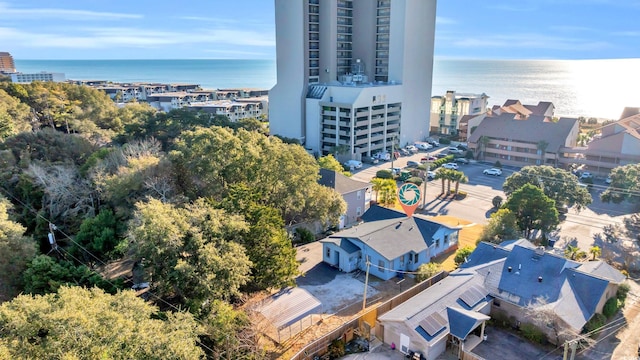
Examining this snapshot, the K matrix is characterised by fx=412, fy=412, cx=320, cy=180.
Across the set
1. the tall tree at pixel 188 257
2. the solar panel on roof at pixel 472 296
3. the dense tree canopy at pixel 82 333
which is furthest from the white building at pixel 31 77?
the solar panel on roof at pixel 472 296

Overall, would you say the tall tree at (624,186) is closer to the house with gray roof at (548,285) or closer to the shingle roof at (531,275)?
the house with gray roof at (548,285)

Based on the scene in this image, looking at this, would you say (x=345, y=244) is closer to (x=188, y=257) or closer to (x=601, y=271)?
(x=188, y=257)

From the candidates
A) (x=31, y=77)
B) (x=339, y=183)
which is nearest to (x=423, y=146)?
(x=339, y=183)

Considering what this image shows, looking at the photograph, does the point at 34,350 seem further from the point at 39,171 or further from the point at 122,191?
the point at 39,171

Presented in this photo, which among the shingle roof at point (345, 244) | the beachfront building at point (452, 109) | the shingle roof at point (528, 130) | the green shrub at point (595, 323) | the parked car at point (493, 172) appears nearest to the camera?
the green shrub at point (595, 323)

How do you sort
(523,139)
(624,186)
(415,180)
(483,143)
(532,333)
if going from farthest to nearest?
1. (483,143)
2. (523,139)
3. (415,180)
4. (624,186)
5. (532,333)

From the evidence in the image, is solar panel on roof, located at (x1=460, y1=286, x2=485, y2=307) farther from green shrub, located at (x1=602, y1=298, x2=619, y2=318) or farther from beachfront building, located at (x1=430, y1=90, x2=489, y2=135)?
beachfront building, located at (x1=430, y1=90, x2=489, y2=135)
